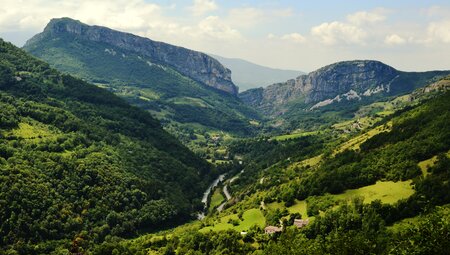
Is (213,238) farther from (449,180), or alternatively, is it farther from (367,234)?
(449,180)

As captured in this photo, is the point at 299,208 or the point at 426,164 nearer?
the point at 426,164

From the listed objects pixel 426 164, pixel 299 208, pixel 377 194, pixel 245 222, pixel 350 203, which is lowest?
pixel 245 222

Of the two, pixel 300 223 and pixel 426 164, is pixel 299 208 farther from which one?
pixel 426 164

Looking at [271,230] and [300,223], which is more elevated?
[300,223]

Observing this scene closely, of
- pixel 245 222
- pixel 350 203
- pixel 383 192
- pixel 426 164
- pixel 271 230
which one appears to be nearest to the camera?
pixel 271 230

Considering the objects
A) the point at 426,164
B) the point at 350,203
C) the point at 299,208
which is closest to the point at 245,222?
the point at 299,208

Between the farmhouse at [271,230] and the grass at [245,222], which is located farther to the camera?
the grass at [245,222]

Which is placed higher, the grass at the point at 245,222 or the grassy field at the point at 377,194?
the grassy field at the point at 377,194

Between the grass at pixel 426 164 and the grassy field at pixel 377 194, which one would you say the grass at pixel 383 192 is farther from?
the grass at pixel 426 164

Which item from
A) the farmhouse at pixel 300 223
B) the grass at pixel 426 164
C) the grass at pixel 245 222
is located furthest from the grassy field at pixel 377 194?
the grass at pixel 245 222

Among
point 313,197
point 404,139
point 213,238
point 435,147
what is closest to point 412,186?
point 435,147
